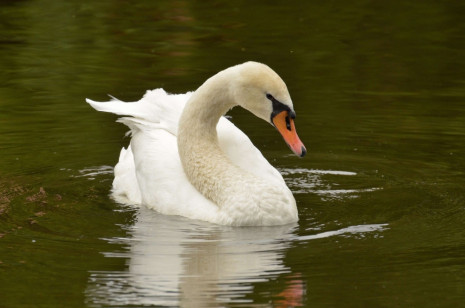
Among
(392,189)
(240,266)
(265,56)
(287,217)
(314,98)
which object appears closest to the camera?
(240,266)

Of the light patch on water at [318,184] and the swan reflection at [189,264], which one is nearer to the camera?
the swan reflection at [189,264]

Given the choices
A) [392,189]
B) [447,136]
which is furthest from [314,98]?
[392,189]

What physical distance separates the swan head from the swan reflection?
74cm

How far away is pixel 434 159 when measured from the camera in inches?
444

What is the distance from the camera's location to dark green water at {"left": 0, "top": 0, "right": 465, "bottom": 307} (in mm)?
7734

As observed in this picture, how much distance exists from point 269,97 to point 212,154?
2.64ft

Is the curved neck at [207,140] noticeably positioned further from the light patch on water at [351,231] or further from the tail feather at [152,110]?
the light patch on water at [351,231]

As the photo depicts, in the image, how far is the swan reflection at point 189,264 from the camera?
742cm

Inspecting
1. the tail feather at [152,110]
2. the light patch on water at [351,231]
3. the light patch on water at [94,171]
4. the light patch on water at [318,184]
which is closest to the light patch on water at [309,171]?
the light patch on water at [318,184]

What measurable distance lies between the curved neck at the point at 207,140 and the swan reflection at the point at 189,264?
1.32 ft

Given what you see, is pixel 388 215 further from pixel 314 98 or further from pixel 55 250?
pixel 314 98

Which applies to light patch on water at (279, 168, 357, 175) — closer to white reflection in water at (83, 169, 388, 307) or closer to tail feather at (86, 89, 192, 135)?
tail feather at (86, 89, 192, 135)

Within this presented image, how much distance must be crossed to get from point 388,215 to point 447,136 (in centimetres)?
299

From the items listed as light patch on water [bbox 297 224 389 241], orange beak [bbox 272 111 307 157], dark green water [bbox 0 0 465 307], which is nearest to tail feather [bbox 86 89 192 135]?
dark green water [bbox 0 0 465 307]
